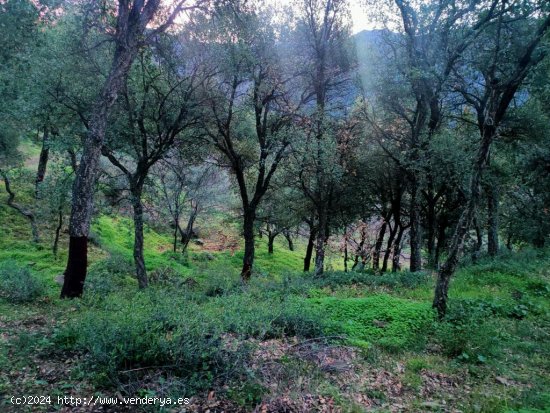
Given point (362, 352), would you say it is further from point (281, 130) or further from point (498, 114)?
point (281, 130)

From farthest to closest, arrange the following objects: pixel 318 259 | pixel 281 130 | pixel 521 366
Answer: pixel 318 259 < pixel 281 130 < pixel 521 366

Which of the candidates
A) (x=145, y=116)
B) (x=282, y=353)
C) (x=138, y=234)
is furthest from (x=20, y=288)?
(x=145, y=116)

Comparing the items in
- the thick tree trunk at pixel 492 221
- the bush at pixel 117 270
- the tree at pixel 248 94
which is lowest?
the bush at pixel 117 270

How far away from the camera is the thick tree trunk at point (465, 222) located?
28.9 ft

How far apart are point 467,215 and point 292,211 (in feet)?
59.6

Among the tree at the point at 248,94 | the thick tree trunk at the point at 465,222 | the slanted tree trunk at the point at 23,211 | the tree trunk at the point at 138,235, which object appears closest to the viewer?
the thick tree trunk at the point at 465,222

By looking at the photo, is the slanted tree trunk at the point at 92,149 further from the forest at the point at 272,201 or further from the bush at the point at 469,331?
the bush at the point at 469,331

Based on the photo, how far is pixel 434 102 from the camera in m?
18.0

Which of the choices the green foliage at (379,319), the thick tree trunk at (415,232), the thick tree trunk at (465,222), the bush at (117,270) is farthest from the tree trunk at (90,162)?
the thick tree trunk at (415,232)

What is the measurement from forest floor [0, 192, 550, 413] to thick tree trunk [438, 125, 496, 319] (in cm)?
45

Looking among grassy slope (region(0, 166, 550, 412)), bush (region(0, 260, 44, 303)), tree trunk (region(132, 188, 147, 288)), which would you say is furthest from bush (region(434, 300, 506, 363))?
tree trunk (region(132, 188, 147, 288))

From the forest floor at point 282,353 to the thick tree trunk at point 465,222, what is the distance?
451 millimetres

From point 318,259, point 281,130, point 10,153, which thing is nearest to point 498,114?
point 281,130

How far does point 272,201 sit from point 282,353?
70.8 ft
